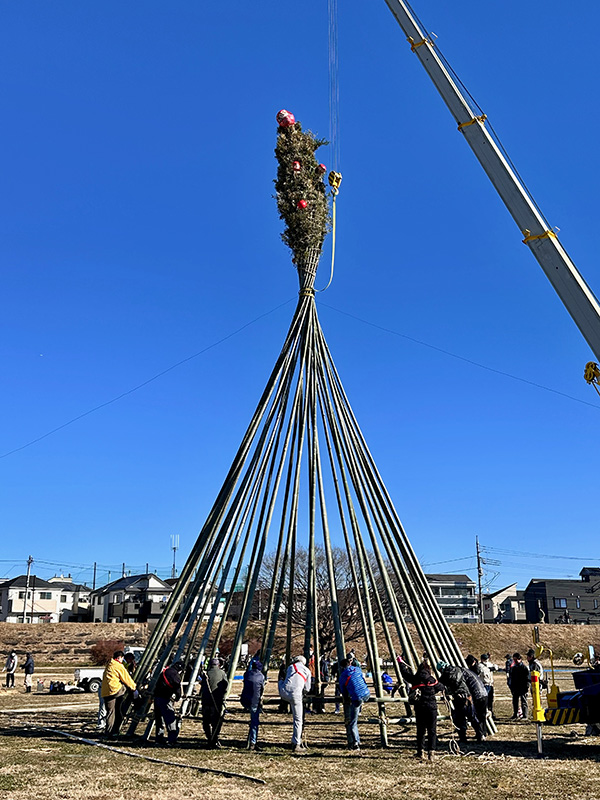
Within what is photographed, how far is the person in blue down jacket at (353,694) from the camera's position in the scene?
9961 millimetres

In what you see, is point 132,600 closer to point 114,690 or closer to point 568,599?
point 568,599

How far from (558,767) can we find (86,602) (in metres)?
65.8

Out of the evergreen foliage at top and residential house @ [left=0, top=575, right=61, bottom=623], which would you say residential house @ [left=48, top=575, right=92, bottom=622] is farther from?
the evergreen foliage at top

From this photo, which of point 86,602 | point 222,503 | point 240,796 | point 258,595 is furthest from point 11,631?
point 240,796

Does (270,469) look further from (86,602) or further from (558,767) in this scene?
(86,602)

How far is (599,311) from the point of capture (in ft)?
34.1

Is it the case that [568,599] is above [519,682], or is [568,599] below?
above

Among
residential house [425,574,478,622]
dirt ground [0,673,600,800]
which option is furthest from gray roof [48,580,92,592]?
dirt ground [0,673,600,800]

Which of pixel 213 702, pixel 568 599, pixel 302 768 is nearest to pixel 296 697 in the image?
pixel 213 702

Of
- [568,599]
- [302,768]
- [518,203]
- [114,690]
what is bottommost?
[302,768]

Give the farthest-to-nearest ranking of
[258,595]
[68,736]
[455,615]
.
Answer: [455,615], [258,595], [68,736]

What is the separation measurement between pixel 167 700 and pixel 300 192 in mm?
8902

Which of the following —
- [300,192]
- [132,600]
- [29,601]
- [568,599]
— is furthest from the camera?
[29,601]

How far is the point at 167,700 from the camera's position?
1020 cm
